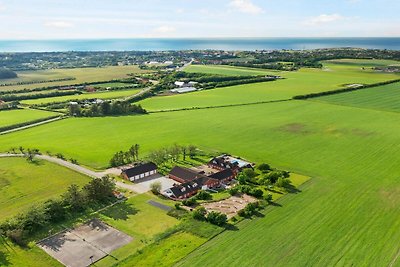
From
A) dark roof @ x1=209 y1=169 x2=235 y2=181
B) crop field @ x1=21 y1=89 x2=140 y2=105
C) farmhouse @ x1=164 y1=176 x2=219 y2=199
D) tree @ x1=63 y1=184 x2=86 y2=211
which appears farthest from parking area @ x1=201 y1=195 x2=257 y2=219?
crop field @ x1=21 y1=89 x2=140 y2=105

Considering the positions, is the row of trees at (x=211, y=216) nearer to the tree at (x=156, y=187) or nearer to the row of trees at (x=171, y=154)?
the tree at (x=156, y=187)

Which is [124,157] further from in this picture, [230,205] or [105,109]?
[105,109]

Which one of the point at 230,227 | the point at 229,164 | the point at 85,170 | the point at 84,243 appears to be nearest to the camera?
the point at 84,243

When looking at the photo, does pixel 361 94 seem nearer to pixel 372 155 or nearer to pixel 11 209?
pixel 372 155

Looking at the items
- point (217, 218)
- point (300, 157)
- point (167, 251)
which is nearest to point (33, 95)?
point (300, 157)

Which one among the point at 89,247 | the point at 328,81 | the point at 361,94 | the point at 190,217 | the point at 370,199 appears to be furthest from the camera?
the point at 328,81

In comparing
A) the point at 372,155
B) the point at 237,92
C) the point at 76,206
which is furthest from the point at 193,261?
the point at 237,92

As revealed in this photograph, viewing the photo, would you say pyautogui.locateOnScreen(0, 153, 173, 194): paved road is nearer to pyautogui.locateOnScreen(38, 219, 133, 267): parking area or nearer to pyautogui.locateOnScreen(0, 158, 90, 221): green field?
pyautogui.locateOnScreen(0, 158, 90, 221): green field
